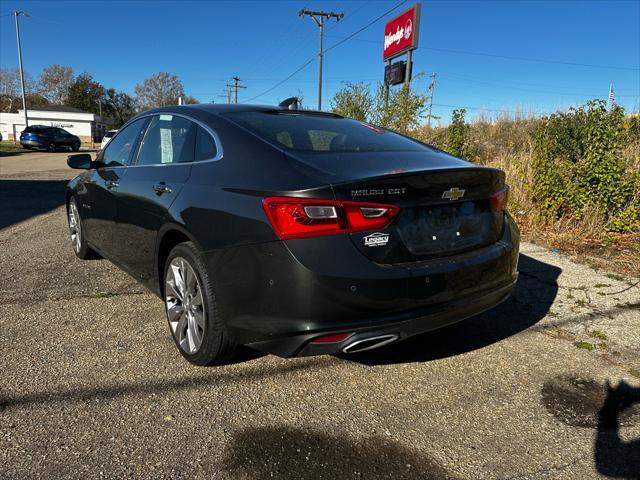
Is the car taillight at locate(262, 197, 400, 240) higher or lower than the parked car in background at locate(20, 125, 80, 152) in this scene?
lower

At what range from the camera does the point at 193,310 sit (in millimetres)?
2736

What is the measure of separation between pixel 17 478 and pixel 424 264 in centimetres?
198

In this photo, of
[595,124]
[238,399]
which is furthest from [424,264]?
[595,124]

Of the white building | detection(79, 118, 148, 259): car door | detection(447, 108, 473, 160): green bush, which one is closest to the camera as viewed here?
detection(79, 118, 148, 259): car door

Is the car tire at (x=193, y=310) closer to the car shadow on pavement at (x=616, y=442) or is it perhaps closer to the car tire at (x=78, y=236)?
the car shadow on pavement at (x=616, y=442)

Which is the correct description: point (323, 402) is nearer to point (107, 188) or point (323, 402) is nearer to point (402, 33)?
point (107, 188)

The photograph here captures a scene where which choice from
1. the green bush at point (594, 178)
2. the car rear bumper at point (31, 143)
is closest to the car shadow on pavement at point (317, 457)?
the green bush at point (594, 178)

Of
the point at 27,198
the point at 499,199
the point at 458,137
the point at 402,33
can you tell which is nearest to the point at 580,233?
the point at 458,137

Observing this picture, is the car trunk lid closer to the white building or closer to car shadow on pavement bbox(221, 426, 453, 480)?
car shadow on pavement bbox(221, 426, 453, 480)

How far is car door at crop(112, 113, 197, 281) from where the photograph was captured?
2.92m

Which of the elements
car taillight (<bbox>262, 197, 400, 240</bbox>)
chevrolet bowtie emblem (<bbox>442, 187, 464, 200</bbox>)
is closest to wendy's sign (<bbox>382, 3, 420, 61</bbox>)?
chevrolet bowtie emblem (<bbox>442, 187, 464, 200</bbox>)

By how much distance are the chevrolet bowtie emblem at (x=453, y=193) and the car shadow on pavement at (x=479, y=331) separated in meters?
1.11

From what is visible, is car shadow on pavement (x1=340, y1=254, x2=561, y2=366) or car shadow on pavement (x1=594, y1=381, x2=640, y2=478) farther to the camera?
car shadow on pavement (x1=340, y1=254, x2=561, y2=366)

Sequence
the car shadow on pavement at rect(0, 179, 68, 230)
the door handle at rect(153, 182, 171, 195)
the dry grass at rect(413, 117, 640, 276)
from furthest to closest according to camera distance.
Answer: the car shadow on pavement at rect(0, 179, 68, 230)
the dry grass at rect(413, 117, 640, 276)
the door handle at rect(153, 182, 171, 195)
